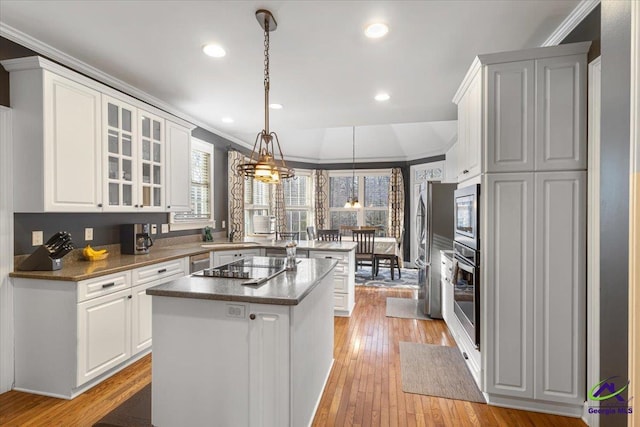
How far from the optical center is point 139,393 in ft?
7.49

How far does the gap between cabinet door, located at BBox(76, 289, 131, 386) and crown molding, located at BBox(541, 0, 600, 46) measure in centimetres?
384

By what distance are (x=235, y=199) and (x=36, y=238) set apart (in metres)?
2.87

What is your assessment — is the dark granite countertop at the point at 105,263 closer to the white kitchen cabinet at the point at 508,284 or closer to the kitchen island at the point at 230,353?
the kitchen island at the point at 230,353

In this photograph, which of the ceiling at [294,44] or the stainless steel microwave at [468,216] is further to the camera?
the stainless steel microwave at [468,216]

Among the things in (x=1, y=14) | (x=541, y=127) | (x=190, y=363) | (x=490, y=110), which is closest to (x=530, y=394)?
(x=541, y=127)

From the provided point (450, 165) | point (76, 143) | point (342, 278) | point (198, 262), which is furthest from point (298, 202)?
point (76, 143)

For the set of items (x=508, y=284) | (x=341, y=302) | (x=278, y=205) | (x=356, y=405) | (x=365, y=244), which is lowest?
(x=356, y=405)

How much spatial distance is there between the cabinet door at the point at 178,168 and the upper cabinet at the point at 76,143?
237 millimetres

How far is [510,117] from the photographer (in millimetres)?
2045

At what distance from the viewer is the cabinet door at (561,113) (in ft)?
6.38

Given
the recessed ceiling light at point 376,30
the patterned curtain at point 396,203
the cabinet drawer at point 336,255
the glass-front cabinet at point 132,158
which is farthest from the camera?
the patterned curtain at point 396,203

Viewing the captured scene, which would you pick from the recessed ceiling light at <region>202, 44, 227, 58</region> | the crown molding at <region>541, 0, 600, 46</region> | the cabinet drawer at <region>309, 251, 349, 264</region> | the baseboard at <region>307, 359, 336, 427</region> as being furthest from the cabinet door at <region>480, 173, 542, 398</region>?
the recessed ceiling light at <region>202, 44, 227, 58</region>

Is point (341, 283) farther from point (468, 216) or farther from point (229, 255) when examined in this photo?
point (468, 216)

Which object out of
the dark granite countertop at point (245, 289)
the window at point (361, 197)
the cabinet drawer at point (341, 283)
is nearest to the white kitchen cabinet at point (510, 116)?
the dark granite countertop at point (245, 289)
